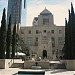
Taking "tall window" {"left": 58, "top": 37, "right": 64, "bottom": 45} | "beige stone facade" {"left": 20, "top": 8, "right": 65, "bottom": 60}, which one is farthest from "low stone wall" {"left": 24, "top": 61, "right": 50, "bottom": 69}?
"tall window" {"left": 58, "top": 37, "right": 64, "bottom": 45}

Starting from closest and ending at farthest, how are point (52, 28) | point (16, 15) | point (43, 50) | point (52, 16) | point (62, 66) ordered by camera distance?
point (62, 66) → point (43, 50) → point (52, 28) → point (52, 16) → point (16, 15)

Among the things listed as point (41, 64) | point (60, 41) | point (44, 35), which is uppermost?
point (44, 35)

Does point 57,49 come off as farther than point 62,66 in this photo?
Yes

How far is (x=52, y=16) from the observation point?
73250 mm

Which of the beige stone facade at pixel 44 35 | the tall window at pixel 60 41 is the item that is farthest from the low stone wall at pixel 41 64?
the tall window at pixel 60 41

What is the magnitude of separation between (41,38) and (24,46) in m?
6.01

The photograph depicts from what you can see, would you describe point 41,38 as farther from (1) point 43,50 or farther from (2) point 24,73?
(2) point 24,73

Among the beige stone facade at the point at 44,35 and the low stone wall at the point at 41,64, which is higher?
the beige stone facade at the point at 44,35

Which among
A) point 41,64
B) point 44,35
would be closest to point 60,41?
point 44,35

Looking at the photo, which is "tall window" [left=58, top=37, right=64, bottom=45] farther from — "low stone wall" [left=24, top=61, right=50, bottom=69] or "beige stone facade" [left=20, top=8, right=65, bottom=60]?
"low stone wall" [left=24, top=61, right=50, bottom=69]

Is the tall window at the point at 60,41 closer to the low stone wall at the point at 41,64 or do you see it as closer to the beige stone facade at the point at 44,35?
the beige stone facade at the point at 44,35

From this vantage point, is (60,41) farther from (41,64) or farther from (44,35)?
(41,64)

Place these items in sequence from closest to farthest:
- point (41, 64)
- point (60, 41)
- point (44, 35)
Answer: point (41, 64)
point (60, 41)
point (44, 35)

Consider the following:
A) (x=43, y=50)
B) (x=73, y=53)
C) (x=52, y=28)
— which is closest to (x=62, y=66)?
(x=73, y=53)
